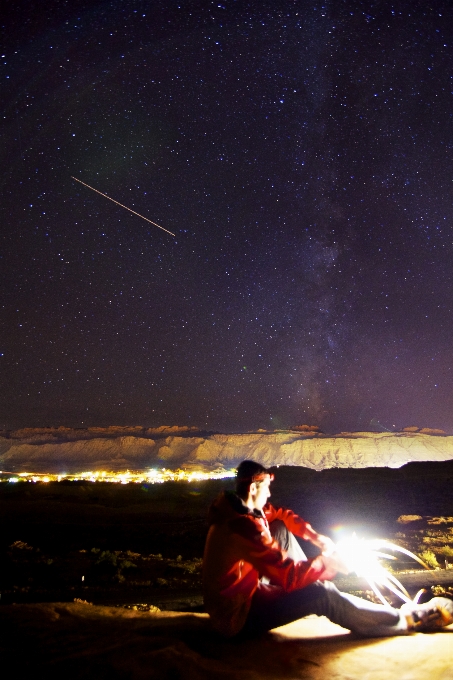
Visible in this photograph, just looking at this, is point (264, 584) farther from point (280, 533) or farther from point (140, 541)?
point (140, 541)

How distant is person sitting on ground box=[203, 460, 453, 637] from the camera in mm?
3625

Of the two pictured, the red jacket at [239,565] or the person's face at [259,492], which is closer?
the red jacket at [239,565]

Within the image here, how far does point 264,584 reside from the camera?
4.00m

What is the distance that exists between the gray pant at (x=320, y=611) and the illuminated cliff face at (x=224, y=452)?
128 m

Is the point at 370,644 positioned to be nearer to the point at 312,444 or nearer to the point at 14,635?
the point at 14,635

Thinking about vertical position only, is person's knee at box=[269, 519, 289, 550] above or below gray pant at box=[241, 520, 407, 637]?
above

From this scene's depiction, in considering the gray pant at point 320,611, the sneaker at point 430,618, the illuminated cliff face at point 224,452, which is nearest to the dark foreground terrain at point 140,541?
the gray pant at point 320,611

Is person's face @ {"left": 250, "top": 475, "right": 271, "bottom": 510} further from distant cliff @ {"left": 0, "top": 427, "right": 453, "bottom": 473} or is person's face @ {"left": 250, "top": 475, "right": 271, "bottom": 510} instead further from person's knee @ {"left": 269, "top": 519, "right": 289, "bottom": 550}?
distant cliff @ {"left": 0, "top": 427, "right": 453, "bottom": 473}

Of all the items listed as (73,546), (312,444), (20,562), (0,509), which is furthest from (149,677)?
(312,444)

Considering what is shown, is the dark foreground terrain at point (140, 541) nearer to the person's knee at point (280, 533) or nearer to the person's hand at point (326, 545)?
the person's knee at point (280, 533)


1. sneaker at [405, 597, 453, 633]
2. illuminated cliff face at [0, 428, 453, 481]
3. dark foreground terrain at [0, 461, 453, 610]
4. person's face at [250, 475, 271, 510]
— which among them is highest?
person's face at [250, 475, 271, 510]

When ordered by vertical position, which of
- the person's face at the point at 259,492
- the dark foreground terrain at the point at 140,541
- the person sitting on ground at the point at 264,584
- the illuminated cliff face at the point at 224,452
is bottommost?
the illuminated cliff face at the point at 224,452

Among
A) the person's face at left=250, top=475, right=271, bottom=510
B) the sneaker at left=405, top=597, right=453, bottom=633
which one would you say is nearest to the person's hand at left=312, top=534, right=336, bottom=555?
the person's face at left=250, top=475, right=271, bottom=510

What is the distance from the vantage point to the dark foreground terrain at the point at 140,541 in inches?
354
